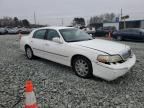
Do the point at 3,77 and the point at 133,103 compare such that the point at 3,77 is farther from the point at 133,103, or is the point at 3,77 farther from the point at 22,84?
the point at 133,103

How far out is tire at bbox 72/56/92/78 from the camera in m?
5.22

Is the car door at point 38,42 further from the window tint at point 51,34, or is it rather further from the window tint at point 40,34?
the window tint at point 51,34

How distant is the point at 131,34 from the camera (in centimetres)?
1728

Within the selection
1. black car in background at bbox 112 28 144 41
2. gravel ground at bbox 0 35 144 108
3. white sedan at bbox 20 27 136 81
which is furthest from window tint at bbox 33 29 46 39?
black car in background at bbox 112 28 144 41

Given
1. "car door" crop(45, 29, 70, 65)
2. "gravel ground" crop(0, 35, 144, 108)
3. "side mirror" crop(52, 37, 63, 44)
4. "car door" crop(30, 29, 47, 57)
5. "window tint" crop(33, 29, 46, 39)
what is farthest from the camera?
"window tint" crop(33, 29, 46, 39)

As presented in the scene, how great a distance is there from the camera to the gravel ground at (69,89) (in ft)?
12.8

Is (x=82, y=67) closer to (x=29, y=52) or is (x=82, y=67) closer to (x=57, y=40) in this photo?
(x=57, y=40)

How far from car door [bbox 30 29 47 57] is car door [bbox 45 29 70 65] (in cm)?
28

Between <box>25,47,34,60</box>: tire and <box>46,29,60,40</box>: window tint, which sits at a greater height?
<box>46,29,60,40</box>: window tint

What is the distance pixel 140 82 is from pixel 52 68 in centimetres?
274

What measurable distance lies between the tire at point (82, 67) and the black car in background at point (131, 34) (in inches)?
489

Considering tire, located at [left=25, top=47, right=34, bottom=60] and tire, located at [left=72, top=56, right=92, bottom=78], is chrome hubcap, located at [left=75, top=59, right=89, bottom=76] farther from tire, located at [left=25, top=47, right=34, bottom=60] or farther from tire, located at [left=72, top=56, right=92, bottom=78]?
tire, located at [left=25, top=47, right=34, bottom=60]

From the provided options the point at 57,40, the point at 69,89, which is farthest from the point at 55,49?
the point at 69,89

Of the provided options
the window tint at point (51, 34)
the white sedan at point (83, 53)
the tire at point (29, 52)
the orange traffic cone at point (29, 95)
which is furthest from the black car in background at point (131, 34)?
the orange traffic cone at point (29, 95)
